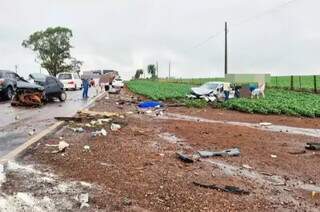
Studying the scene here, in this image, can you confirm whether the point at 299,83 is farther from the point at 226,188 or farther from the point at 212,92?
the point at 226,188

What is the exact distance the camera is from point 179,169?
30.6 feet

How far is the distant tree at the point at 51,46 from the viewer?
97.1 m

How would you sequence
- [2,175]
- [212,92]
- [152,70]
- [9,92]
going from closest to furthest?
[2,175], [9,92], [212,92], [152,70]

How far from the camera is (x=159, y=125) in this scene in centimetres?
1738

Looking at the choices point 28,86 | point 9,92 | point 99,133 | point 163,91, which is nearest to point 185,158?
point 99,133

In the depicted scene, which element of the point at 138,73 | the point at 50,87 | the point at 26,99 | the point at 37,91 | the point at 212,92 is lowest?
the point at 212,92

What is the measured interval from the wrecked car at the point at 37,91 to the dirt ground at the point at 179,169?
945 centimetres

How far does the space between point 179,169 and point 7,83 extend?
1988cm

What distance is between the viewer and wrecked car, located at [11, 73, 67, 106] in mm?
23656

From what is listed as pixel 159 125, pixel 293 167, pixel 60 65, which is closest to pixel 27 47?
pixel 60 65

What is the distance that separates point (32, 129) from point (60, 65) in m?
86.6

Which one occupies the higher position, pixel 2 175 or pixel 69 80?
pixel 69 80

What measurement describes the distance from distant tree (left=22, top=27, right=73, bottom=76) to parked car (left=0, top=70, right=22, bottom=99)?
229ft

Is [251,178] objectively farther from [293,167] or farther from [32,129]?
[32,129]
